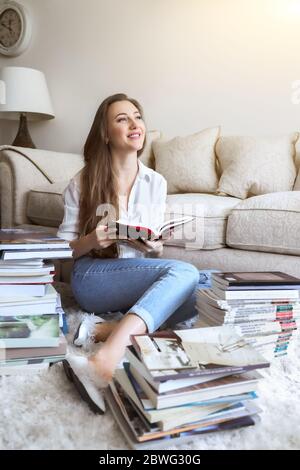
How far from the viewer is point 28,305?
3.86 ft

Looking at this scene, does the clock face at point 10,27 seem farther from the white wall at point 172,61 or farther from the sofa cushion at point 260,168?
the sofa cushion at point 260,168

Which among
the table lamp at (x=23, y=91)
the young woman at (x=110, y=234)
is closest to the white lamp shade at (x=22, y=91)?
the table lamp at (x=23, y=91)

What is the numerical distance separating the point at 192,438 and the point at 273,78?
2256mm

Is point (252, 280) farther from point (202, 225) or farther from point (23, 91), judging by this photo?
A: point (23, 91)

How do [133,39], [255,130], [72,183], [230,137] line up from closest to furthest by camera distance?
[72,183], [230,137], [255,130], [133,39]

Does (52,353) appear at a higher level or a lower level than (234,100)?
lower

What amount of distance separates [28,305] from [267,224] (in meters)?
0.93

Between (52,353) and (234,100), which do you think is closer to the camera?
(52,353)

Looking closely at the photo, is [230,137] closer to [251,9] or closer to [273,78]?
[273,78]

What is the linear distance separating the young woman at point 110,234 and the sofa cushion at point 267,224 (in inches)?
12.4

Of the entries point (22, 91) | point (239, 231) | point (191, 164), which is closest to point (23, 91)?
point (22, 91)

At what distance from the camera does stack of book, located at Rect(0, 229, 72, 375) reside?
3.39 feet

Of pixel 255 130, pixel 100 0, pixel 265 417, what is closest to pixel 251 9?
pixel 255 130

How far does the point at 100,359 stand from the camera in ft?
3.43
